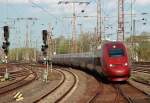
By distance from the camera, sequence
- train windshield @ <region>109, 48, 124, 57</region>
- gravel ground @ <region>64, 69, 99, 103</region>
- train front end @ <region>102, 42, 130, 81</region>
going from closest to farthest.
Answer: gravel ground @ <region>64, 69, 99, 103</region> < train front end @ <region>102, 42, 130, 81</region> < train windshield @ <region>109, 48, 124, 57</region>

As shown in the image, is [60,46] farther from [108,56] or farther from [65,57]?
[108,56]

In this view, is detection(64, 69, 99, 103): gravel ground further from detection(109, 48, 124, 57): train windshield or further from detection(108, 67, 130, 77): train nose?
detection(109, 48, 124, 57): train windshield

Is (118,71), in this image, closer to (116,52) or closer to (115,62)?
(115,62)

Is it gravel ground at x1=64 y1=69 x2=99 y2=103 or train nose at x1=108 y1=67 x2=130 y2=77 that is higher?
train nose at x1=108 y1=67 x2=130 y2=77

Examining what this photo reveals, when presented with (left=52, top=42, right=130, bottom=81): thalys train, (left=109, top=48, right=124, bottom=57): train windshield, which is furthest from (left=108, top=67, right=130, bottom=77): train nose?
(left=109, top=48, right=124, bottom=57): train windshield

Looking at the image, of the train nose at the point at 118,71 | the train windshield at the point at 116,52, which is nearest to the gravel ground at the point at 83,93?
the train nose at the point at 118,71

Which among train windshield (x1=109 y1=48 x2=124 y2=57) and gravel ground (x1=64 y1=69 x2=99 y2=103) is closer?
gravel ground (x1=64 y1=69 x2=99 y2=103)

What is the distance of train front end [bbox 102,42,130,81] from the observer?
31359mm

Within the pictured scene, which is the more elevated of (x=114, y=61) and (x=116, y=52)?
(x=116, y=52)

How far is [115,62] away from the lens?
31.8 m

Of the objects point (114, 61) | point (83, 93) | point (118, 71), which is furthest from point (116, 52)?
point (83, 93)

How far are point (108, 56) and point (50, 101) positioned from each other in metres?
11.3

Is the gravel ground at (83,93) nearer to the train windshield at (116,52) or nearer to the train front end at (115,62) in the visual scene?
the train front end at (115,62)

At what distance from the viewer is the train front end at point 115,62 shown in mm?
31359
